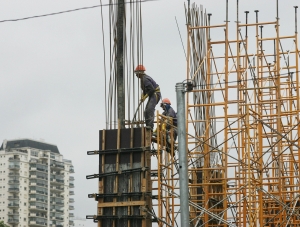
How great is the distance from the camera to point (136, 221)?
77.1 ft

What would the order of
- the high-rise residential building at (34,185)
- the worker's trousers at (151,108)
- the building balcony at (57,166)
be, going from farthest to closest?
the building balcony at (57,166), the high-rise residential building at (34,185), the worker's trousers at (151,108)

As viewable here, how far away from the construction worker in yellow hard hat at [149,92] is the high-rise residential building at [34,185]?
127 m

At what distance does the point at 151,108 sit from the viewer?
24812mm

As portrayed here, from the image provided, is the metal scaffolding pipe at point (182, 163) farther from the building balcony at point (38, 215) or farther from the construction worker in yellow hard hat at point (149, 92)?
the building balcony at point (38, 215)

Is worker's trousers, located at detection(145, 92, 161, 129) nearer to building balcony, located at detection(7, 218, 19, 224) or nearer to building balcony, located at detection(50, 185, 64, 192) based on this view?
building balcony, located at detection(7, 218, 19, 224)

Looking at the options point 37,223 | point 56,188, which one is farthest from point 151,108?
point 56,188

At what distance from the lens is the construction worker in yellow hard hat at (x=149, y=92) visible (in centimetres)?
2475

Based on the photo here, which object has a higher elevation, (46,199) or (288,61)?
(46,199)

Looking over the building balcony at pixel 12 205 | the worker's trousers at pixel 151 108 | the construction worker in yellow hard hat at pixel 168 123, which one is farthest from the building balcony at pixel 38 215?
the worker's trousers at pixel 151 108

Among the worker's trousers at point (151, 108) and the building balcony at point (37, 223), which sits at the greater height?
the building balcony at point (37, 223)

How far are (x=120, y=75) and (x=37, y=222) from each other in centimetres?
13519

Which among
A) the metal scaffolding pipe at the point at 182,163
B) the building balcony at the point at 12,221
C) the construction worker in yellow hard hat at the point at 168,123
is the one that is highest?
the building balcony at the point at 12,221

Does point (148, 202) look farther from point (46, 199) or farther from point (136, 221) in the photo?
point (46, 199)

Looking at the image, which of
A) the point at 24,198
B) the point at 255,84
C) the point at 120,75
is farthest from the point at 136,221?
the point at 24,198
